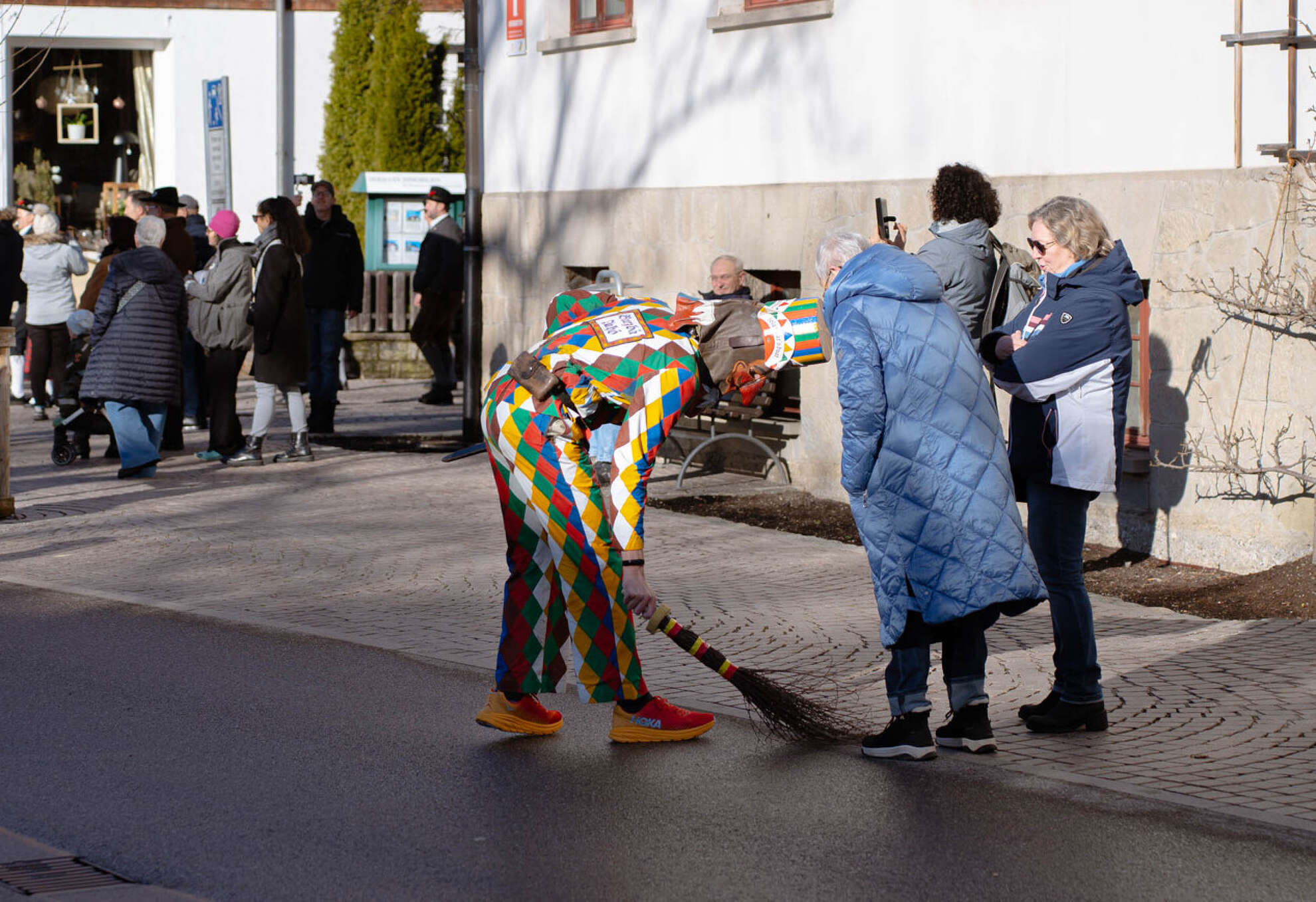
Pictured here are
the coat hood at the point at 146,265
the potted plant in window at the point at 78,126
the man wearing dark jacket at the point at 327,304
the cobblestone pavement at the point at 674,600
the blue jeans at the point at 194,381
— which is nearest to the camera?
the cobblestone pavement at the point at 674,600

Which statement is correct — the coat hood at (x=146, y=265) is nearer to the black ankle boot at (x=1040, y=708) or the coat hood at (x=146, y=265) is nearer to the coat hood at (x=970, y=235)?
the coat hood at (x=970, y=235)

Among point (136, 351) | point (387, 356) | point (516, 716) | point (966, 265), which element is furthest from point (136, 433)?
point (387, 356)

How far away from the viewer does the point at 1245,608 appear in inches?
354

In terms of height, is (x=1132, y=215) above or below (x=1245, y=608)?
above

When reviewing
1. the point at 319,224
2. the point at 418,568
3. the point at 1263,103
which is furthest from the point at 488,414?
the point at 319,224

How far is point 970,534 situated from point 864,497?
0.40 meters

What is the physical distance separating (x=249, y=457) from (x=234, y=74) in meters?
16.5

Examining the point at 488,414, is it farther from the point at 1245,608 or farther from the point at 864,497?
the point at 1245,608

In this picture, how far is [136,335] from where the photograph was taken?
13250mm

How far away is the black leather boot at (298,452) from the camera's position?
14.4 metres

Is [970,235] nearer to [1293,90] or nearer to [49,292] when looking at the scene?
[1293,90]

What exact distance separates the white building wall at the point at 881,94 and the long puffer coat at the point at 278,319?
9.41 feet

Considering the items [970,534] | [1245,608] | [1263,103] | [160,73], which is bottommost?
[1245,608]

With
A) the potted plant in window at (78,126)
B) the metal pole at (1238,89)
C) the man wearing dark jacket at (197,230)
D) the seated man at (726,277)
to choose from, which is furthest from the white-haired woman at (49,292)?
the potted plant in window at (78,126)
